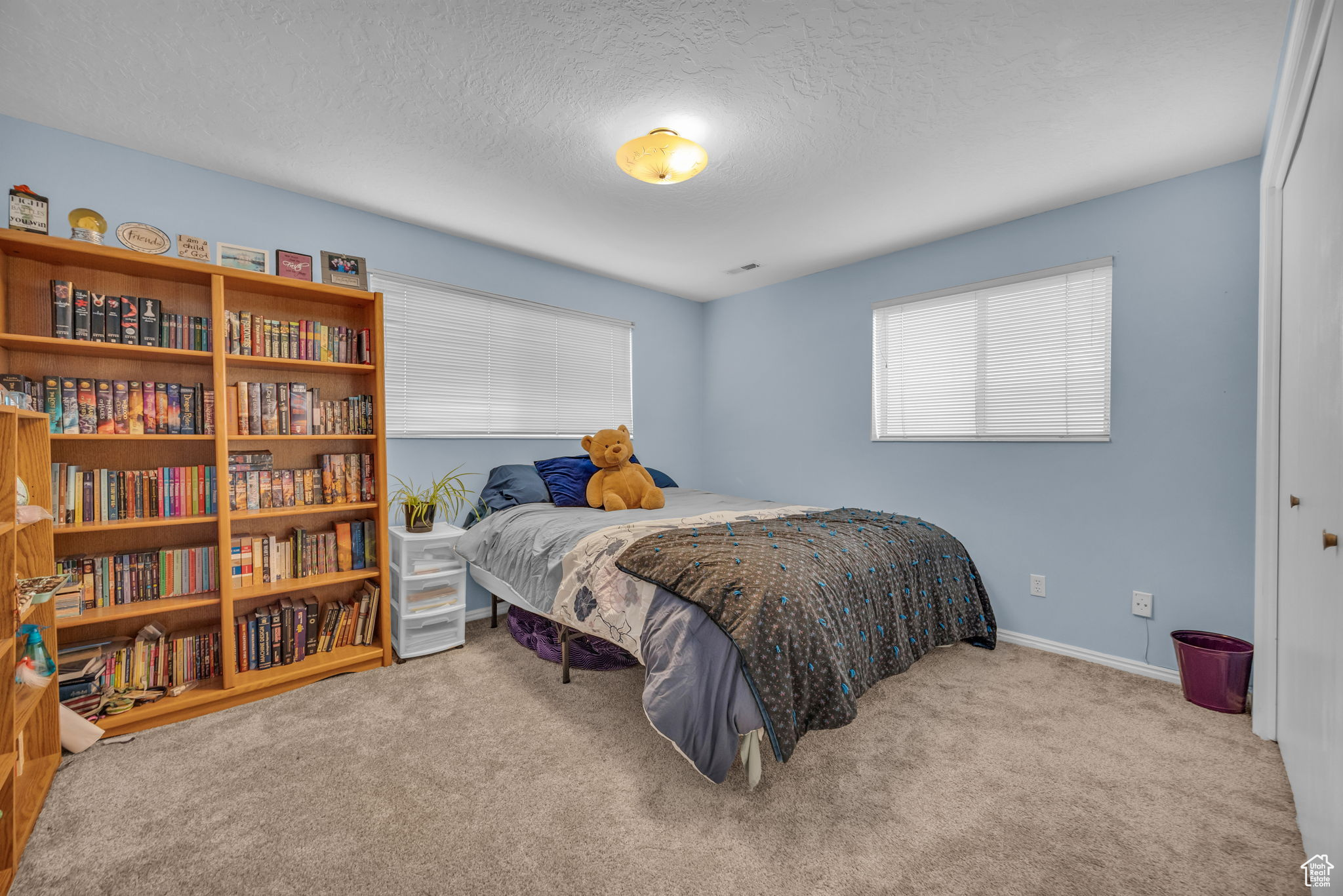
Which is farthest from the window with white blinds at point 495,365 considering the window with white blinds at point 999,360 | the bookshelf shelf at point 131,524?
the window with white blinds at point 999,360

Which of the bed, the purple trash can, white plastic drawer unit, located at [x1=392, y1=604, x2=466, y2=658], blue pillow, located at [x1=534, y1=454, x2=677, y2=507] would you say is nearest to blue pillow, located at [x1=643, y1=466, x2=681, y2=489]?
blue pillow, located at [x1=534, y1=454, x2=677, y2=507]

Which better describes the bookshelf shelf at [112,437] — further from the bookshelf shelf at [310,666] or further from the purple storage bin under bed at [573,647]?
the purple storage bin under bed at [573,647]

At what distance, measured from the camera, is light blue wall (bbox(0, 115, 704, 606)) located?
2.23 meters

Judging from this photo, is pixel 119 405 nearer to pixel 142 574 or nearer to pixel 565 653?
pixel 142 574

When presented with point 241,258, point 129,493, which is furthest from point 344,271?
point 129,493

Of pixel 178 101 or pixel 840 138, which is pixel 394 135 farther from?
pixel 840 138

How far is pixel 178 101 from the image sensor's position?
2029mm

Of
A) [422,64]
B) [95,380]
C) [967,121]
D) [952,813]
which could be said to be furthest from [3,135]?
[952,813]

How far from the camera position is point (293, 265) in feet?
8.11

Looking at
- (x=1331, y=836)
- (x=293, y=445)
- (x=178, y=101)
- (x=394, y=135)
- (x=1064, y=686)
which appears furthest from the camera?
(x=293, y=445)

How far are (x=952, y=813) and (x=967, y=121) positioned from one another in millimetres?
2428

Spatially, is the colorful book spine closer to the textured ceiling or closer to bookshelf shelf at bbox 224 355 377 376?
bookshelf shelf at bbox 224 355 377 376

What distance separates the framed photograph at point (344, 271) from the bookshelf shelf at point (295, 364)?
37cm

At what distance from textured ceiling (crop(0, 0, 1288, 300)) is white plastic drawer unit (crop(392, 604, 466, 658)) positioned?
7.00 feet
